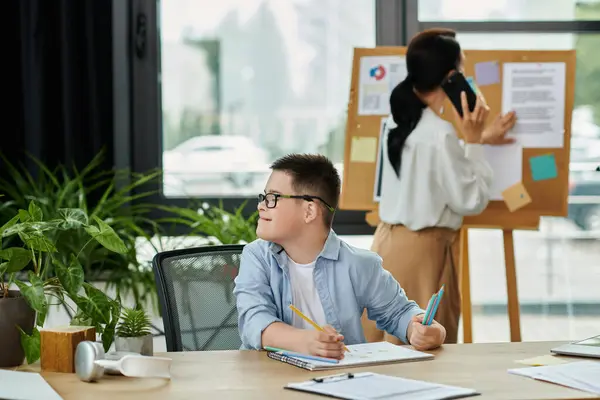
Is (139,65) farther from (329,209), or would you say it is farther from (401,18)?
(329,209)

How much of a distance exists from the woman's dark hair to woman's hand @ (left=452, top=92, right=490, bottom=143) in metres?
0.13

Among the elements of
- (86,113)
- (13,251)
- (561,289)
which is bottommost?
(561,289)

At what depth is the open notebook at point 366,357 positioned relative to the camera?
1.71 meters

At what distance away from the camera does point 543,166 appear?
3.62 meters

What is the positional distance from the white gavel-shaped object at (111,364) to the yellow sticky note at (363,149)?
85.8 inches

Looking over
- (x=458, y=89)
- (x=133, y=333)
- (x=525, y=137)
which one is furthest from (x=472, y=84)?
(x=133, y=333)

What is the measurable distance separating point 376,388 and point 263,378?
214mm

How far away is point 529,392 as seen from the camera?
1526 mm

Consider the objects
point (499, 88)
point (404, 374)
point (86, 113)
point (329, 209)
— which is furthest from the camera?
point (86, 113)

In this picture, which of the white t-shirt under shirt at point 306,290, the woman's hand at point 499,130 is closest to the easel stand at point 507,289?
the woman's hand at point 499,130

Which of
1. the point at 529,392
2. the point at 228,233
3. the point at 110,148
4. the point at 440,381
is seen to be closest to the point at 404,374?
the point at 440,381

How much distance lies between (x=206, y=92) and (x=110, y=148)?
0.52 metres

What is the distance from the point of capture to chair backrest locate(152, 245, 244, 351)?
2166mm

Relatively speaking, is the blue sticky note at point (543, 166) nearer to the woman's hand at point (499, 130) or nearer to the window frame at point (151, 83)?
the woman's hand at point (499, 130)
